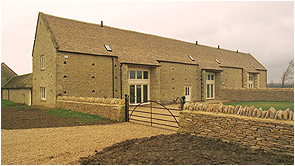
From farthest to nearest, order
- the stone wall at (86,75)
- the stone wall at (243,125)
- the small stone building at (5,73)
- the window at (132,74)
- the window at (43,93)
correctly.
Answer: the small stone building at (5,73)
the window at (132,74)
the window at (43,93)
the stone wall at (86,75)
the stone wall at (243,125)

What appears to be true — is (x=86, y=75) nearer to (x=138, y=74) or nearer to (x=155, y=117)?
(x=138, y=74)

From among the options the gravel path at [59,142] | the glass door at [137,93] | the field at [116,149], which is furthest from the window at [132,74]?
the field at [116,149]

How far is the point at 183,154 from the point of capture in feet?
15.9

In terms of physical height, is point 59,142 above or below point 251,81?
below

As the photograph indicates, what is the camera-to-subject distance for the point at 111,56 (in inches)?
683

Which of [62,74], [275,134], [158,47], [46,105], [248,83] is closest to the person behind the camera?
[275,134]

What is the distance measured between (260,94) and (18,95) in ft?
87.1

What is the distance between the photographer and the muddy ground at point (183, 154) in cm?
440

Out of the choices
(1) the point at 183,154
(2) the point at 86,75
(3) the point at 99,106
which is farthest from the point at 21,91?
(1) the point at 183,154

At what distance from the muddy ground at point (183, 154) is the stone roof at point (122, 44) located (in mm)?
11659

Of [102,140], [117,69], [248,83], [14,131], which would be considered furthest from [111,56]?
[248,83]

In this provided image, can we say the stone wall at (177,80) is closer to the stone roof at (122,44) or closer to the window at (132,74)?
the stone roof at (122,44)

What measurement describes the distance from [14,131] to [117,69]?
10.1 m

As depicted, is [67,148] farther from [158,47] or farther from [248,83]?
[248,83]
